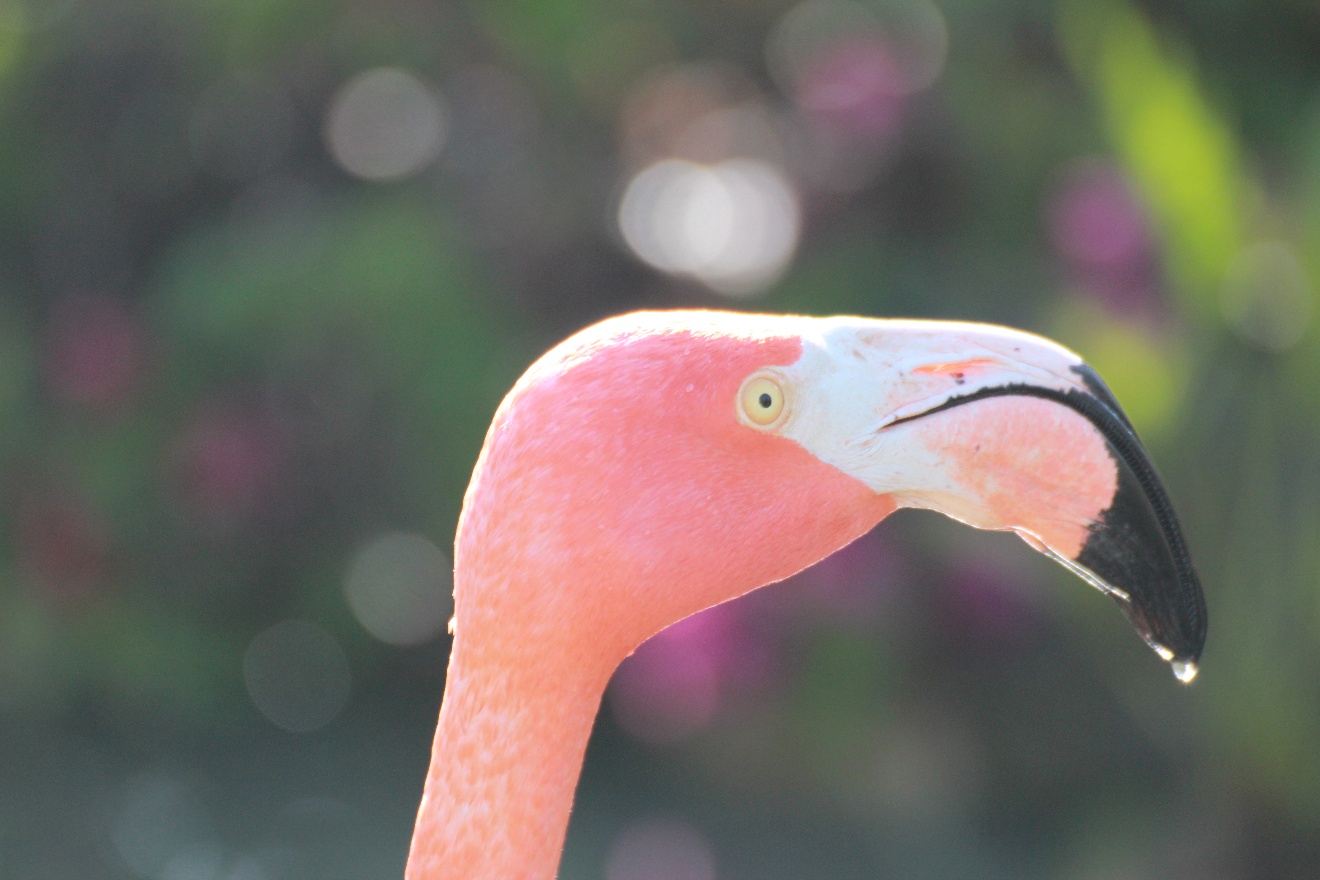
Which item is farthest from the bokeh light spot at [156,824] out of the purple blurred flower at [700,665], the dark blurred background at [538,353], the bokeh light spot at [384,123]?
the bokeh light spot at [384,123]

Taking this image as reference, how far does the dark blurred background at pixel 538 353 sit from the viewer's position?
3.39 m

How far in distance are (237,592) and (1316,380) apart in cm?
307

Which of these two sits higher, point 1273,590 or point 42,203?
point 42,203

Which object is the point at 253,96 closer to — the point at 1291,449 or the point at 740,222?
the point at 740,222

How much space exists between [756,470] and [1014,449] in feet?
0.72

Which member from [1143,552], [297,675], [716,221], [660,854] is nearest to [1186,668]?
[1143,552]

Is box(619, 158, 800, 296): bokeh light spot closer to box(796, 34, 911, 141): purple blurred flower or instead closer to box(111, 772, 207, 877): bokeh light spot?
box(796, 34, 911, 141): purple blurred flower

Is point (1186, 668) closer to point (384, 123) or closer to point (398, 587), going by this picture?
point (398, 587)

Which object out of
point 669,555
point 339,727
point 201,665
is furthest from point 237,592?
point 669,555

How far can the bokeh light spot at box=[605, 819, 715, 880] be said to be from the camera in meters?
3.43

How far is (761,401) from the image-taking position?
43.1 inches

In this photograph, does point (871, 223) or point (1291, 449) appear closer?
point (1291, 449)

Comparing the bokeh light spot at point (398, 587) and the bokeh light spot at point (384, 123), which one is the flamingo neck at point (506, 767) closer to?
the bokeh light spot at point (398, 587)

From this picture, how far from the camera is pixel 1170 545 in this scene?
3.64 ft
